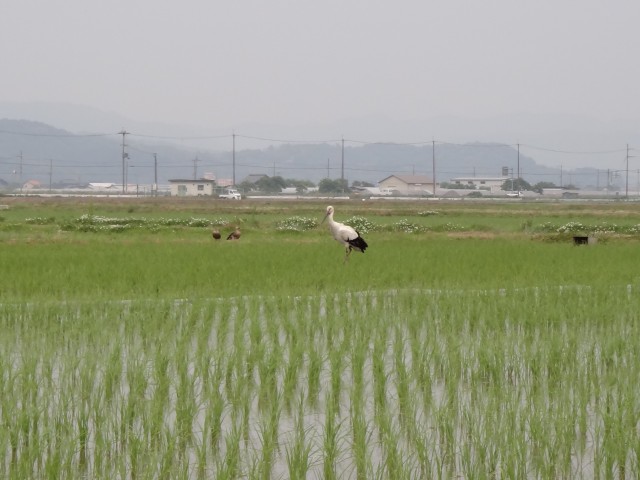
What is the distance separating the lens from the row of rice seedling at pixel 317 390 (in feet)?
15.0

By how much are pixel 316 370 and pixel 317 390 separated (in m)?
0.18

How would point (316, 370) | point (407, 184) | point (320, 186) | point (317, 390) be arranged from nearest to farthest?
1. point (317, 390)
2. point (316, 370)
3. point (320, 186)
4. point (407, 184)

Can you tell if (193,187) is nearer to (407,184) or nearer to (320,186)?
(320,186)

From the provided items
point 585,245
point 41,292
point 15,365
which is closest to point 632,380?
point 15,365

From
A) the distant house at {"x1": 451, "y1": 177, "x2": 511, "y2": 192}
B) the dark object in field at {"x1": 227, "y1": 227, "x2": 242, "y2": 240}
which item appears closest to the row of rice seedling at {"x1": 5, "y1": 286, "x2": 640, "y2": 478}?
the dark object in field at {"x1": 227, "y1": 227, "x2": 242, "y2": 240}

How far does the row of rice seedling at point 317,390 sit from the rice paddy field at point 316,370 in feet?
0.07

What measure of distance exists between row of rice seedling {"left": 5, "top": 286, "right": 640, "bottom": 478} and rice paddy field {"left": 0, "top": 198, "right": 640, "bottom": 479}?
0.02 meters

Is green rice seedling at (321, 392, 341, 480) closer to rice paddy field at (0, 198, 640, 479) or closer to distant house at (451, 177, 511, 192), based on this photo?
rice paddy field at (0, 198, 640, 479)

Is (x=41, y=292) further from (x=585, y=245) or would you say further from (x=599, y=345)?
(x=585, y=245)

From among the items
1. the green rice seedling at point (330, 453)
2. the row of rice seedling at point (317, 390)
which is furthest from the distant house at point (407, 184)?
the green rice seedling at point (330, 453)

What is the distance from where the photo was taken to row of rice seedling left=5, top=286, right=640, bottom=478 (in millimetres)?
4566

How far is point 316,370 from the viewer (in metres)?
6.33

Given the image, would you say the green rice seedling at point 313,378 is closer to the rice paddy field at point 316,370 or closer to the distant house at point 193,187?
the rice paddy field at point 316,370

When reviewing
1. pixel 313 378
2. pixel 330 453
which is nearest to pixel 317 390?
pixel 313 378
